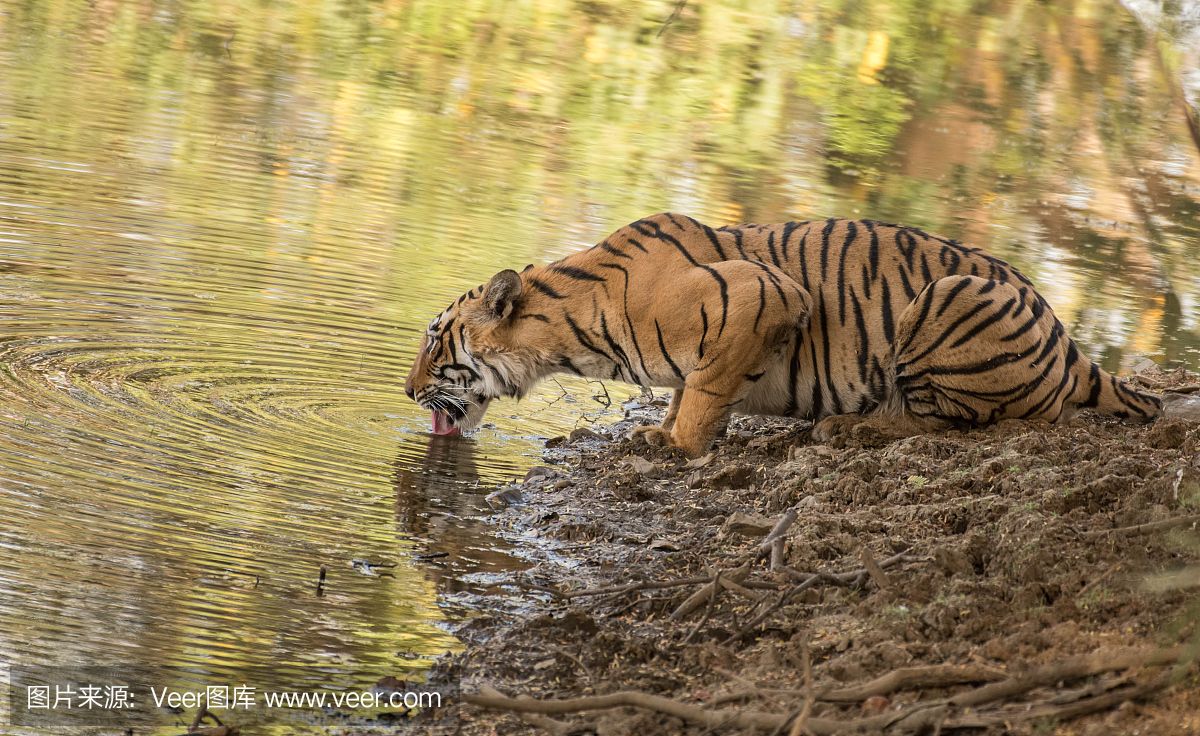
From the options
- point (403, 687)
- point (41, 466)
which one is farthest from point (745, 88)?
point (403, 687)

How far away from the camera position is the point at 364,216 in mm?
12047

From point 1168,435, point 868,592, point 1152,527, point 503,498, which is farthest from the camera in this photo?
point 503,498

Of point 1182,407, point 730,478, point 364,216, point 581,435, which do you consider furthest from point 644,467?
point 364,216

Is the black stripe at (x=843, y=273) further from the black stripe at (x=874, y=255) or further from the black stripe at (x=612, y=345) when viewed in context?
the black stripe at (x=612, y=345)

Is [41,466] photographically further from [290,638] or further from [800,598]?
[800,598]

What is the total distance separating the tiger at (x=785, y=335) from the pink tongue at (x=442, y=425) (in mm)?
55

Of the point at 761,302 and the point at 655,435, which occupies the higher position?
the point at 761,302

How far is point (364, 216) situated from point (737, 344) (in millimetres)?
5726

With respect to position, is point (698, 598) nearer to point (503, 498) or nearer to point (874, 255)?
point (503, 498)

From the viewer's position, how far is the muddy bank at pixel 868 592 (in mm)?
3662

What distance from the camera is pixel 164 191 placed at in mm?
11766

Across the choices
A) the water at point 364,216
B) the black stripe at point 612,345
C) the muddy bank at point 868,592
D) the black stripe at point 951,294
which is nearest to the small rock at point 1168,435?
the muddy bank at point 868,592

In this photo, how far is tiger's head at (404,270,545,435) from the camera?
24.9 ft

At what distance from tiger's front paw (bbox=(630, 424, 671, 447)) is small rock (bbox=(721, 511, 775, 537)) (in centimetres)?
155
